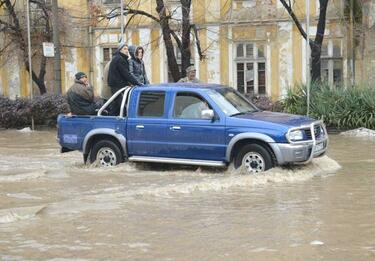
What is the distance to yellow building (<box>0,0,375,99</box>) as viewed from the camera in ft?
93.6

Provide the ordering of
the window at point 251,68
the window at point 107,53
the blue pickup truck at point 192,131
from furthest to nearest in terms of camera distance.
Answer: the window at point 107,53 → the window at point 251,68 → the blue pickup truck at point 192,131

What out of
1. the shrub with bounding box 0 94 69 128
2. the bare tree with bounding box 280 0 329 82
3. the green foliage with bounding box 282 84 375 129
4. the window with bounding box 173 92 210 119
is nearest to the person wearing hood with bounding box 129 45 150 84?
the window with bounding box 173 92 210 119

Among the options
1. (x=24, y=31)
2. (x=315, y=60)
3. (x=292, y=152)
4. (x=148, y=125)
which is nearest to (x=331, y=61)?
(x=315, y=60)

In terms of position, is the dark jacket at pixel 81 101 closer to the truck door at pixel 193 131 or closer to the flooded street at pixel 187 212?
the flooded street at pixel 187 212

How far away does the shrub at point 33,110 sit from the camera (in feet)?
73.6

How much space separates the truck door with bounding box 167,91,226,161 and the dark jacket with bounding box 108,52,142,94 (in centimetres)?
146

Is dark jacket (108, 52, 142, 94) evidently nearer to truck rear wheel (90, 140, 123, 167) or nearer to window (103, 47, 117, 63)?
truck rear wheel (90, 140, 123, 167)

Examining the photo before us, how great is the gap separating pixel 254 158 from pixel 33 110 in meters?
13.0

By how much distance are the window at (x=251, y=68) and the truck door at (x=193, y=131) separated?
58.4ft

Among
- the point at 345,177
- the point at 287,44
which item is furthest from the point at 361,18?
the point at 345,177

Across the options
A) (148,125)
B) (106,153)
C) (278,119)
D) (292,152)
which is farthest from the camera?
(106,153)

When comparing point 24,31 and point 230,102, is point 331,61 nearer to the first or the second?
point 24,31

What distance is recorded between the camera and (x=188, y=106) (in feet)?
39.1

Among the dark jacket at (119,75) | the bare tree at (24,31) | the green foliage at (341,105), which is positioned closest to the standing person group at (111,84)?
the dark jacket at (119,75)
